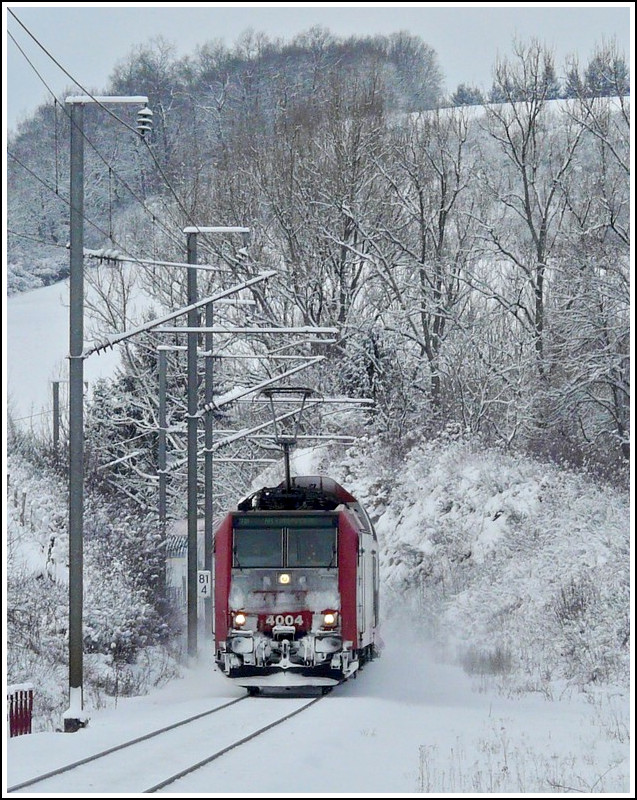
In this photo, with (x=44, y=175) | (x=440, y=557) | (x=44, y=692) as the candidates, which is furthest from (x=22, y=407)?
(x=44, y=692)

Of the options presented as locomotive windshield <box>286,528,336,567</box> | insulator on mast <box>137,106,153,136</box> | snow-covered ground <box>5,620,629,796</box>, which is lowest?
snow-covered ground <box>5,620,629,796</box>

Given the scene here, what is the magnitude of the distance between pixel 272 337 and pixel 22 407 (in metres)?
29.9

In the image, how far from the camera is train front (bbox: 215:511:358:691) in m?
21.8

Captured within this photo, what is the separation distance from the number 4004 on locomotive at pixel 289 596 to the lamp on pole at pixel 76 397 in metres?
3.93

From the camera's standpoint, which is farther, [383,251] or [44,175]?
[44,175]

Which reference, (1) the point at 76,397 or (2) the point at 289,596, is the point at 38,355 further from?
(1) the point at 76,397

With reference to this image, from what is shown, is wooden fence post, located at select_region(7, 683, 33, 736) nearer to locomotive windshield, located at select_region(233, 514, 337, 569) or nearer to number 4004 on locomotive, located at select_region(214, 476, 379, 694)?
number 4004 on locomotive, located at select_region(214, 476, 379, 694)

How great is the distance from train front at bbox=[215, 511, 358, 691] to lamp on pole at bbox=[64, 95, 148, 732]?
12.9 ft

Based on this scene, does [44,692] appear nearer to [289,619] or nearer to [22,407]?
[289,619]

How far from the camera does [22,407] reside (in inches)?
2992

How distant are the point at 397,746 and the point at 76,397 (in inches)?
267

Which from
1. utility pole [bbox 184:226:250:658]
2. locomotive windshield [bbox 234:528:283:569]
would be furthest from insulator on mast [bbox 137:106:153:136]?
utility pole [bbox 184:226:250:658]

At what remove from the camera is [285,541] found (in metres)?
22.6

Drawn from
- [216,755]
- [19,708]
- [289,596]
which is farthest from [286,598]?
[216,755]
